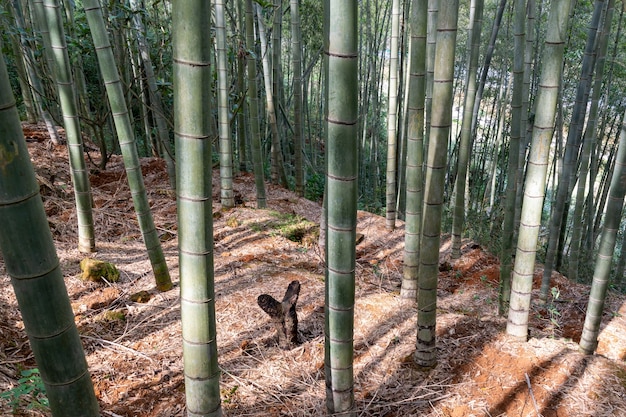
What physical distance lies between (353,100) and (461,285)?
3821mm

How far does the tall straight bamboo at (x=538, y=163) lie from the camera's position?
7.02ft

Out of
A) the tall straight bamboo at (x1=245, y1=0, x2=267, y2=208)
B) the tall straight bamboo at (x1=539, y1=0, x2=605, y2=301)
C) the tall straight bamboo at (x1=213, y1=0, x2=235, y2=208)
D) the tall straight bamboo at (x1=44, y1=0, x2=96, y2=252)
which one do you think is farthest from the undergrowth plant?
the tall straight bamboo at (x1=245, y1=0, x2=267, y2=208)

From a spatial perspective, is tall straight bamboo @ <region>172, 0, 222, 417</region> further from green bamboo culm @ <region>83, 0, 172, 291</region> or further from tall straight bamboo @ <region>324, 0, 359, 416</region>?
green bamboo culm @ <region>83, 0, 172, 291</region>

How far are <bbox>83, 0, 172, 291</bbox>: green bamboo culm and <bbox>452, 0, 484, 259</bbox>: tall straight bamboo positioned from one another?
114 inches

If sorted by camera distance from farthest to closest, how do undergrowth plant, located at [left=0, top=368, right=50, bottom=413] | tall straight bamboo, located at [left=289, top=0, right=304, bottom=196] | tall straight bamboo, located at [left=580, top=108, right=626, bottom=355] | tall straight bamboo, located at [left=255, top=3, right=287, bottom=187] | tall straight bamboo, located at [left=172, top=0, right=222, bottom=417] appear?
tall straight bamboo, located at [left=255, top=3, right=287, bottom=187]
tall straight bamboo, located at [left=289, top=0, right=304, bottom=196]
tall straight bamboo, located at [left=580, top=108, right=626, bottom=355]
undergrowth plant, located at [left=0, top=368, right=50, bottom=413]
tall straight bamboo, located at [left=172, top=0, right=222, bottom=417]

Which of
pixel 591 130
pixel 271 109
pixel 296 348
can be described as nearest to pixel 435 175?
pixel 296 348

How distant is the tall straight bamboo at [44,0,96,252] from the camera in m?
3.06

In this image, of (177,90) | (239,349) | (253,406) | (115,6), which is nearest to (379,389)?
(253,406)

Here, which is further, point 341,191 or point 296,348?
point 296,348

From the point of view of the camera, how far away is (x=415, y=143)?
2848 millimetres

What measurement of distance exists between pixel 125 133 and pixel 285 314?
1.56 metres

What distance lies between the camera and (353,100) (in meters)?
1.52

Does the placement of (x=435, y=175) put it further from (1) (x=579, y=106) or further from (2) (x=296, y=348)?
(1) (x=579, y=106)

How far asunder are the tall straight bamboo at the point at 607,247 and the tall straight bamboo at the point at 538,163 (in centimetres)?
39
